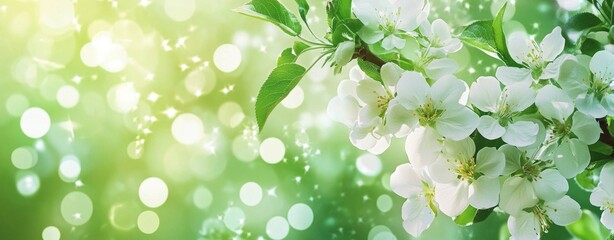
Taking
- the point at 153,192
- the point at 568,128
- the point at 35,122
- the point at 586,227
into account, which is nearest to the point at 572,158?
the point at 568,128

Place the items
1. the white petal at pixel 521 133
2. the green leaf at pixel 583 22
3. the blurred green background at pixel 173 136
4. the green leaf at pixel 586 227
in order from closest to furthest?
1. the white petal at pixel 521 133
2. the green leaf at pixel 583 22
3. the green leaf at pixel 586 227
4. the blurred green background at pixel 173 136

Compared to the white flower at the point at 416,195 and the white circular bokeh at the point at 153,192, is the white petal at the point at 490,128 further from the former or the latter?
the white circular bokeh at the point at 153,192

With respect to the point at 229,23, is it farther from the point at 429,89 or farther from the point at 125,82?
the point at 429,89

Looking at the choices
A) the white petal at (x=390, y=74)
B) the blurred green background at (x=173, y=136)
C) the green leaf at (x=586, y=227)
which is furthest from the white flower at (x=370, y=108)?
the blurred green background at (x=173, y=136)

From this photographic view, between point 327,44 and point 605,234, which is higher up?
point 327,44

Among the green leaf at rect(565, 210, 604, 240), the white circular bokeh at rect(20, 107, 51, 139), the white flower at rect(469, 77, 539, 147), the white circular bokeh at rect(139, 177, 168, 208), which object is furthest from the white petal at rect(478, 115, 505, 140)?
the white circular bokeh at rect(20, 107, 51, 139)

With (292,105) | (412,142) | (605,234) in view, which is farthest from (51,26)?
(412,142)

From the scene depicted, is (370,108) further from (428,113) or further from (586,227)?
(586,227)
